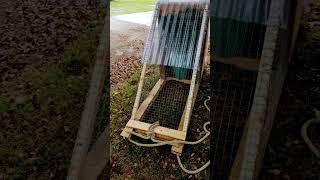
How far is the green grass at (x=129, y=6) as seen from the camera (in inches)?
457

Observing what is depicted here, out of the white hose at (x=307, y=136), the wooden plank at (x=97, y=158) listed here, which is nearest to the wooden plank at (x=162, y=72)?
the wooden plank at (x=97, y=158)

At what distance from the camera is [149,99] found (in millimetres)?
6332

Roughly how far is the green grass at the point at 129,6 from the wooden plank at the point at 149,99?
5.23 metres

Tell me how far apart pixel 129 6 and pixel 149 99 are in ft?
21.9

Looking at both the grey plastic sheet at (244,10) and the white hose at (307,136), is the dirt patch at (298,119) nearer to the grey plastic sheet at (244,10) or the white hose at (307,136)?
the white hose at (307,136)

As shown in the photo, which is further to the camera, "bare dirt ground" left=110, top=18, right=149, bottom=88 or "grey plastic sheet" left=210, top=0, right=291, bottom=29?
"bare dirt ground" left=110, top=18, right=149, bottom=88

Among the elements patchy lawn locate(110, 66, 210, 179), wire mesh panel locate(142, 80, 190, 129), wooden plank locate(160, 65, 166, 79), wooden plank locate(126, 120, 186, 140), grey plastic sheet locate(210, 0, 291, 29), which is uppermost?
grey plastic sheet locate(210, 0, 291, 29)

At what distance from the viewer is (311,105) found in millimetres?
5555

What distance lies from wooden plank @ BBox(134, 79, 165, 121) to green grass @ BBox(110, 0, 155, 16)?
5.23 m

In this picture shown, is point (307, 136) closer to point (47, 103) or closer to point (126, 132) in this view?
point (126, 132)

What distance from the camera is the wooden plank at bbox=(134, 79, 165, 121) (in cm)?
597

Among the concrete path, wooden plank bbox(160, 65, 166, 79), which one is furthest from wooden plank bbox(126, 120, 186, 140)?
the concrete path

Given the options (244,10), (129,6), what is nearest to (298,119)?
(244,10)

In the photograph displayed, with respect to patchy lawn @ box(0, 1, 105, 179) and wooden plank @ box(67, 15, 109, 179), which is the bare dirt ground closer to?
patchy lawn @ box(0, 1, 105, 179)
